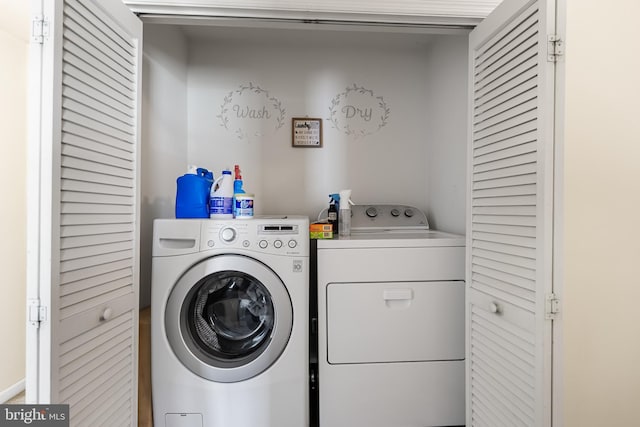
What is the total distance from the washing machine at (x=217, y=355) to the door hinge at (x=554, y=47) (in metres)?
1.08

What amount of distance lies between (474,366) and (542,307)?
1.75 ft

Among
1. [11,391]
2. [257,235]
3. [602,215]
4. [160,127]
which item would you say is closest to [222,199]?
[257,235]

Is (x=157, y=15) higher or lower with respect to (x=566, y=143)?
higher

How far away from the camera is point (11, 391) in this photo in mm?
2135

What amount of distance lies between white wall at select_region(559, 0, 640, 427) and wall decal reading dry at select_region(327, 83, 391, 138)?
4.25ft

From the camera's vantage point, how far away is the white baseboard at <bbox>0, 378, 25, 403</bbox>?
2.06 m

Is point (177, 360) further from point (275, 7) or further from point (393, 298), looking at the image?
point (275, 7)

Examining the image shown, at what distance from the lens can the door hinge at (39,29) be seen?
958 millimetres

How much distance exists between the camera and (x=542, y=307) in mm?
1064

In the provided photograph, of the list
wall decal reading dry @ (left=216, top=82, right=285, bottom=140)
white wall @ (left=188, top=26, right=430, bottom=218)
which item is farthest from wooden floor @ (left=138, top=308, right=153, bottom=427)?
wall decal reading dry @ (left=216, top=82, right=285, bottom=140)

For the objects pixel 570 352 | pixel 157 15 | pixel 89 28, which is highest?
pixel 157 15

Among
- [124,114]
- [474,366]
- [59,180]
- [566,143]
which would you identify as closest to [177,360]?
[59,180]

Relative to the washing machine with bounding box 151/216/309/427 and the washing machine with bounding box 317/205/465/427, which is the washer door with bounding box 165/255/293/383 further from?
the washing machine with bounding box 317/205/465/427

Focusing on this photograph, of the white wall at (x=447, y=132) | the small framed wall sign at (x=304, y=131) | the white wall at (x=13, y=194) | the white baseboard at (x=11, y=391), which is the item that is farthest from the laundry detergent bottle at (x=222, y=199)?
the white baseboard at (x=11, y=391)
